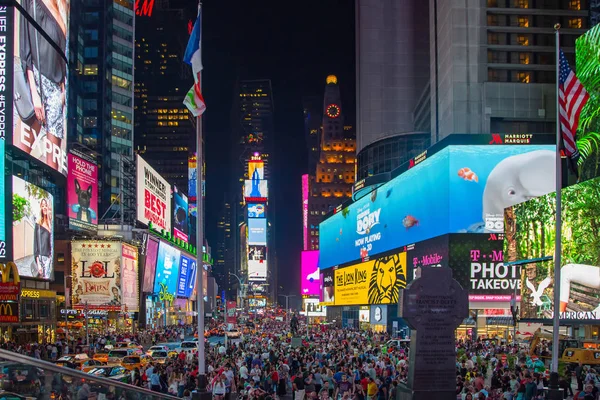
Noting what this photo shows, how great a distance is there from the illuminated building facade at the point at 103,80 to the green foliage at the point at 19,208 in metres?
67.0

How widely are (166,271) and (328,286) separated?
40485mm

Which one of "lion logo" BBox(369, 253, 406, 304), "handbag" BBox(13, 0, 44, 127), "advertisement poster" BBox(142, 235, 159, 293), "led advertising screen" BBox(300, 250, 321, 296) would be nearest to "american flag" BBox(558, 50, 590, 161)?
"handbag" BBox(13, 0, 44, 127)

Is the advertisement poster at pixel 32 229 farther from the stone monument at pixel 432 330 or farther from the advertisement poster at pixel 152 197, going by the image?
the stone monument at pixel 432 330

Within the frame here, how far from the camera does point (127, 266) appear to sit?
78438 millimetres

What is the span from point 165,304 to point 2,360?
99.5 m

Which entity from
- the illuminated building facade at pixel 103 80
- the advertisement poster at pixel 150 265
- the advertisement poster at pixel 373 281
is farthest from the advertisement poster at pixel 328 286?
the advertisement poster at pixel 150 265

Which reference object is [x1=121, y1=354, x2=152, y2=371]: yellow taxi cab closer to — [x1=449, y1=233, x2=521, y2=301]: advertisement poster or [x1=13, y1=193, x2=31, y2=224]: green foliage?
[x1=13, y1=193, x2=31, y2=224]: green foliage

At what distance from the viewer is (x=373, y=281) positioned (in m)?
93.5

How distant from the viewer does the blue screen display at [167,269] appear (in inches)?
3730

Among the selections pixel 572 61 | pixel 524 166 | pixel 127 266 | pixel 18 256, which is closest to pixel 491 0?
pixel 572 61

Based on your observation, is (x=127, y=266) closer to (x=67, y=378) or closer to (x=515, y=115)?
(x=515, y=115)

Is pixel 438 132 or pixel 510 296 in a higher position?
pixel 438 132

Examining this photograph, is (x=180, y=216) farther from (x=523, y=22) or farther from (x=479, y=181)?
(x=479, y=181)

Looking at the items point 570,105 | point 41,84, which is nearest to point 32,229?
point 41,84
